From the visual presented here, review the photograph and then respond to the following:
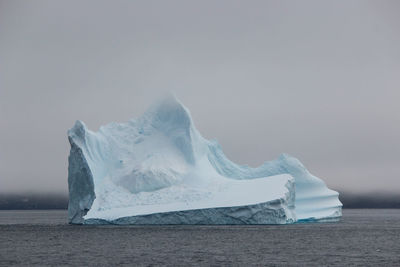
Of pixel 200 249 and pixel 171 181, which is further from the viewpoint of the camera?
pixel 171 181

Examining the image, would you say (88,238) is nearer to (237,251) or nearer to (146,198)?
(146,198)

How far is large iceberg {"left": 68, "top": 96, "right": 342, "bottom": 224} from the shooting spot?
34.8 metres

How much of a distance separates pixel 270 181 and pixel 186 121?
5855 millimetres

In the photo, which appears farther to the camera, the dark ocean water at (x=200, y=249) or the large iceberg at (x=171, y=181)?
the large iceberg at (x=171, y=181)

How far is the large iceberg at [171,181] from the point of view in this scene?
34.8 m

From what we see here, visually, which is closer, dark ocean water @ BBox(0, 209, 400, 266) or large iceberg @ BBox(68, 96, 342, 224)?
dark ocean water @ BBox(0, 209, 400, 266)

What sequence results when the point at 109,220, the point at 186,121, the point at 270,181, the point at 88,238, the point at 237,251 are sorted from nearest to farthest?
the point at 237,251
the point at 88,238
the point at 109,220
the point at 270,181
the point at 186,121

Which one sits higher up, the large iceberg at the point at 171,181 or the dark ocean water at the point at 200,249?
the large iceberg at the point at 171,181

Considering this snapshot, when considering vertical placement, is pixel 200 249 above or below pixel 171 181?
below

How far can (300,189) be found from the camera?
4272 cm

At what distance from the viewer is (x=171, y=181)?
37.8m

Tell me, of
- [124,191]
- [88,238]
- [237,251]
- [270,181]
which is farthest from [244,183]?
[237,251]

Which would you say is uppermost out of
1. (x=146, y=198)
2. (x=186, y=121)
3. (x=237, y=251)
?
(x=186, y=121)

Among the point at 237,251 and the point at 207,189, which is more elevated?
the point at 207,189
